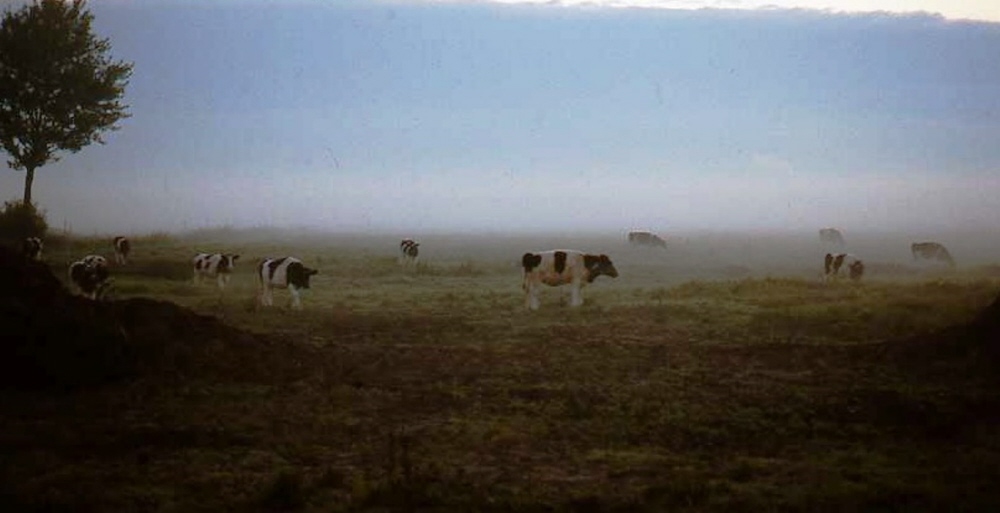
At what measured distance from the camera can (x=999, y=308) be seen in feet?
44.4

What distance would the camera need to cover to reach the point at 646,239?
51250 millimetres

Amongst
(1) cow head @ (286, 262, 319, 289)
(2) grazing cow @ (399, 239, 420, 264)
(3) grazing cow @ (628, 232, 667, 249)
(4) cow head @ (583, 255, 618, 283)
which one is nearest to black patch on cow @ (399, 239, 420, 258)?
(2) grazing cow @ (399, 239, 420, 264)

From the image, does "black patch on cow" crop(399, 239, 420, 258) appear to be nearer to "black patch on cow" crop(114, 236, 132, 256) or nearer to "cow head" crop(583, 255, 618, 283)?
"black patch on cow" crop(114, 236, 132, 256)

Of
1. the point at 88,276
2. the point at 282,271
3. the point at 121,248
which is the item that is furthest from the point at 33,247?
the point at 282,271

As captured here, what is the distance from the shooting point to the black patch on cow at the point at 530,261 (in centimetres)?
2211

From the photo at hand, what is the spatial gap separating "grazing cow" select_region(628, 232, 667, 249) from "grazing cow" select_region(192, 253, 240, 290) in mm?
30951

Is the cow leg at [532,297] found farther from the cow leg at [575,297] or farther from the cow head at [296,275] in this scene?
the cow head at [296,275]

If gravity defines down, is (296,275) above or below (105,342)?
above

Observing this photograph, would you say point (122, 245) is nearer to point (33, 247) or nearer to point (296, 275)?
point (33, 247)

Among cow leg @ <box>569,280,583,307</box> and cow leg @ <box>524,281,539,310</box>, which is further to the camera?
cow leg @ <box>569,280,583,307</box>

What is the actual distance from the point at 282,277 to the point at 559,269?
686 cm

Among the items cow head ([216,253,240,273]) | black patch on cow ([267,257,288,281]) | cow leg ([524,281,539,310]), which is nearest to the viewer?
cow leg ([524,281,539,310])

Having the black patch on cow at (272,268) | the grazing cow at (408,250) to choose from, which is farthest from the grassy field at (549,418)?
the grazing cow at (408,250)

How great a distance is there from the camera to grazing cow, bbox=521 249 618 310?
21.9m
